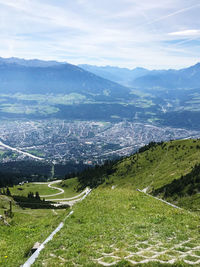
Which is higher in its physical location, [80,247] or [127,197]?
[80,247]

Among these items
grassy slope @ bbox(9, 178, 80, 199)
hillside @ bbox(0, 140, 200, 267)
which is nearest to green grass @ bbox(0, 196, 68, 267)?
hillside @ bbox(0, 140, 200, 267)

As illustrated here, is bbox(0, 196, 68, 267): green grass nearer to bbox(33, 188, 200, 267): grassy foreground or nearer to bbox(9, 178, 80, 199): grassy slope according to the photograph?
bbox(33, 188, 200, 267): grassy foreground

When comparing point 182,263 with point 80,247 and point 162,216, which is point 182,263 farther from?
point 162,216

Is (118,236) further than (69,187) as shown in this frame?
No

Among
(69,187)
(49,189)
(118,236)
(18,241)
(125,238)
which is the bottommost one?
(69,187)

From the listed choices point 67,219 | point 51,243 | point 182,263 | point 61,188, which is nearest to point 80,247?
point 51,243

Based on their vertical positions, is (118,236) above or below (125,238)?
below

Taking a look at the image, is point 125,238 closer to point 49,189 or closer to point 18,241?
point 18,241

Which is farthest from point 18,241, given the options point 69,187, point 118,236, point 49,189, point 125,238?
point 69,187
